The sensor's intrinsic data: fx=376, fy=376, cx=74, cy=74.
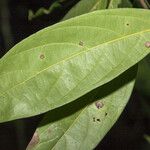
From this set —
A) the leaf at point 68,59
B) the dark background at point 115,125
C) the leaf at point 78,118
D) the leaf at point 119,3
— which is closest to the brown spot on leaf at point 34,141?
the leaf at point 78,118

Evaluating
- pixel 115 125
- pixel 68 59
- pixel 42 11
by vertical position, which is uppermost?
pixel 68 59

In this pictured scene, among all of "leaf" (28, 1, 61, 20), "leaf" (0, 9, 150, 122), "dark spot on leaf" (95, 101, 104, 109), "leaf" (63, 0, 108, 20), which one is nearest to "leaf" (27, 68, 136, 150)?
"dark spot on leaf" (95, 101, 104, 109)

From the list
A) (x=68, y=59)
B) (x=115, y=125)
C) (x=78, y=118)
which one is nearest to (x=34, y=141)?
(x=78, y=118)

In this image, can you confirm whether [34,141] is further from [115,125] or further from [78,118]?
[115,125]

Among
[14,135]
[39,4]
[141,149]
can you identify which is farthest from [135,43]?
[14,135]

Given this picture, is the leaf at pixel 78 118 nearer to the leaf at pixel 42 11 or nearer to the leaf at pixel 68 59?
the leaf at pixel 68 59
